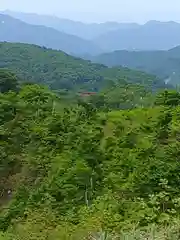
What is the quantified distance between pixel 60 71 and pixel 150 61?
63105 mm

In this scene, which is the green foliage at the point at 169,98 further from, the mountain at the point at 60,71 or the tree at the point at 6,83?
the mountain at the point at 60,71

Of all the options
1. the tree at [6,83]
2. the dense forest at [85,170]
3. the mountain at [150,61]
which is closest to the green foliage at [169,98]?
the dense forest at [85,170]

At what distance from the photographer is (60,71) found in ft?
201

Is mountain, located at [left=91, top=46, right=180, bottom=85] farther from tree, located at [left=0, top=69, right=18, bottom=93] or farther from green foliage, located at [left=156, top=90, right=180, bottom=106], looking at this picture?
green foliage, located at [left=156, top=90, right=180, bottom=106]

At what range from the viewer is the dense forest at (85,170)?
780cm

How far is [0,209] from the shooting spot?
13609 millimetres

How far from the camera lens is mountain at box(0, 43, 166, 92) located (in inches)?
2271

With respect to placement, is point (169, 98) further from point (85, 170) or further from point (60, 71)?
point (60, 71)

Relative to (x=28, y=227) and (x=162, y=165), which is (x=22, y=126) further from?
(x=28, y=227)

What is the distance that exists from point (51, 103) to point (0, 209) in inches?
276

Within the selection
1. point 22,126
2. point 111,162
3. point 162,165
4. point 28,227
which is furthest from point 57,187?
point 22,126

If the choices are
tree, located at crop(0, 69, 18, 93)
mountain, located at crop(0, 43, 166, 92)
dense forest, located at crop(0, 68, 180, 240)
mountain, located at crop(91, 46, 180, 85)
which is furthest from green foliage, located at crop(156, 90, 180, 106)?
mountain, located at crop(91, 46, 180, 85)

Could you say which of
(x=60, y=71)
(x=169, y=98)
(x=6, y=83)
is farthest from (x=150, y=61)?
(x=169, y=98)

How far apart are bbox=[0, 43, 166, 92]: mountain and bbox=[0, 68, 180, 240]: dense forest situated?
36508mm
